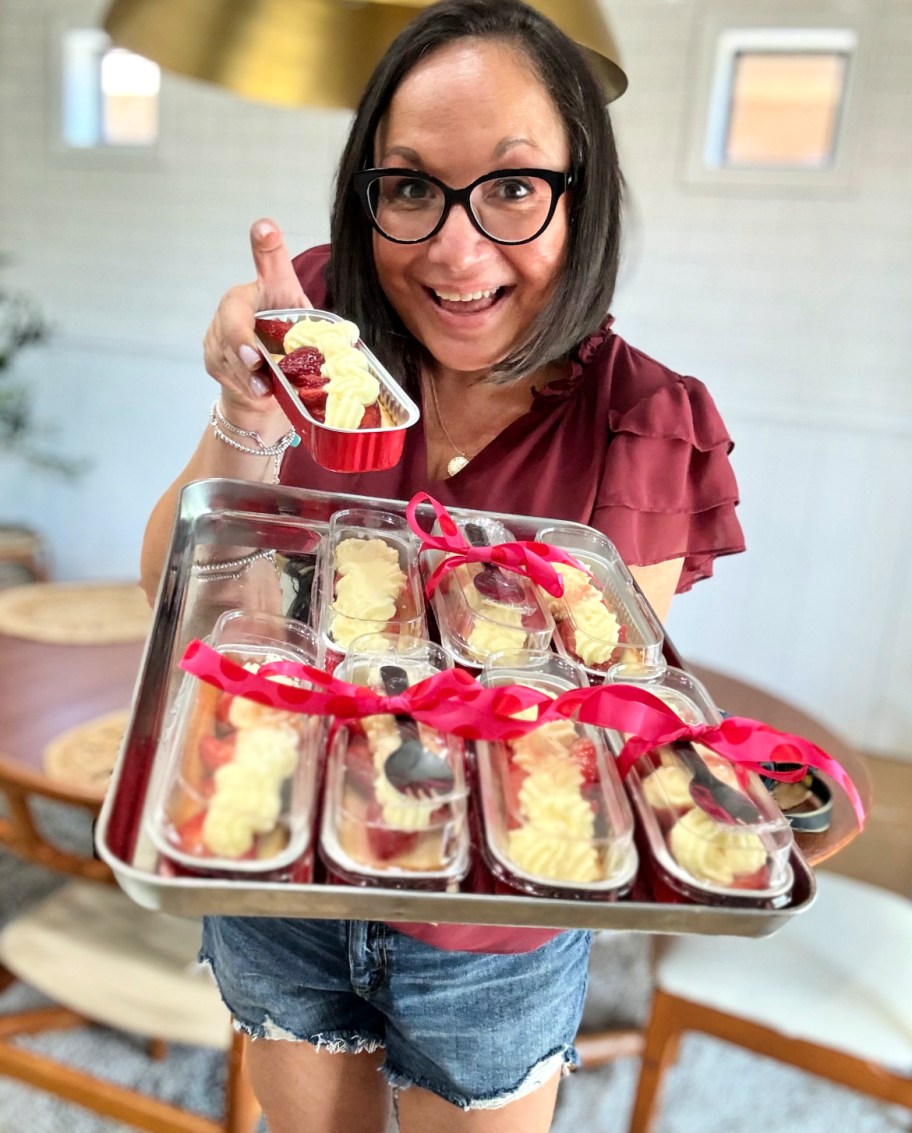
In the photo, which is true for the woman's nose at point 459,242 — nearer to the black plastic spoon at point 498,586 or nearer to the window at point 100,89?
the black plastic spoon at point 498,586

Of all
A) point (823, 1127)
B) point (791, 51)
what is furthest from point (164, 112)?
point (823, 1127)

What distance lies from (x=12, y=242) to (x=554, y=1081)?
4.71 feet

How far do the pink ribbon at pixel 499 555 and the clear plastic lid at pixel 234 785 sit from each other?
0.53ft

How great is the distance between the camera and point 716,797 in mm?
459

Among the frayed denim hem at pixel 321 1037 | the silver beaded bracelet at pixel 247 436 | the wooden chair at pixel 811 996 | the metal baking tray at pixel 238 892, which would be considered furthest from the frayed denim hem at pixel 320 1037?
the wooden chair at pixel 811 996

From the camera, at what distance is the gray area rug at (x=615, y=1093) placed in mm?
1298

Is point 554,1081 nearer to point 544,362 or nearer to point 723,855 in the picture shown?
point 723,855

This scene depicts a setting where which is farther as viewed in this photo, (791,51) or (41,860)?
(41,860)

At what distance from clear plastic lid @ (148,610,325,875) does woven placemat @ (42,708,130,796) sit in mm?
610

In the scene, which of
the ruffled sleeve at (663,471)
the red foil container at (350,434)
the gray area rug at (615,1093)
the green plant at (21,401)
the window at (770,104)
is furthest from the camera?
the gray area rug at (615,1093)

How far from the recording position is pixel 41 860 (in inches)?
44.6

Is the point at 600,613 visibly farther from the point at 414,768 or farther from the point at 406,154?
the point at 406,154

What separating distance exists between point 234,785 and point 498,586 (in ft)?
0.82

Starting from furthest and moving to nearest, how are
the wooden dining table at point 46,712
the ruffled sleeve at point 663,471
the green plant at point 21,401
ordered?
the green plant at point 21,401, the wooden dining table at point 46,712, the ruffled sleeve at point 663,471
